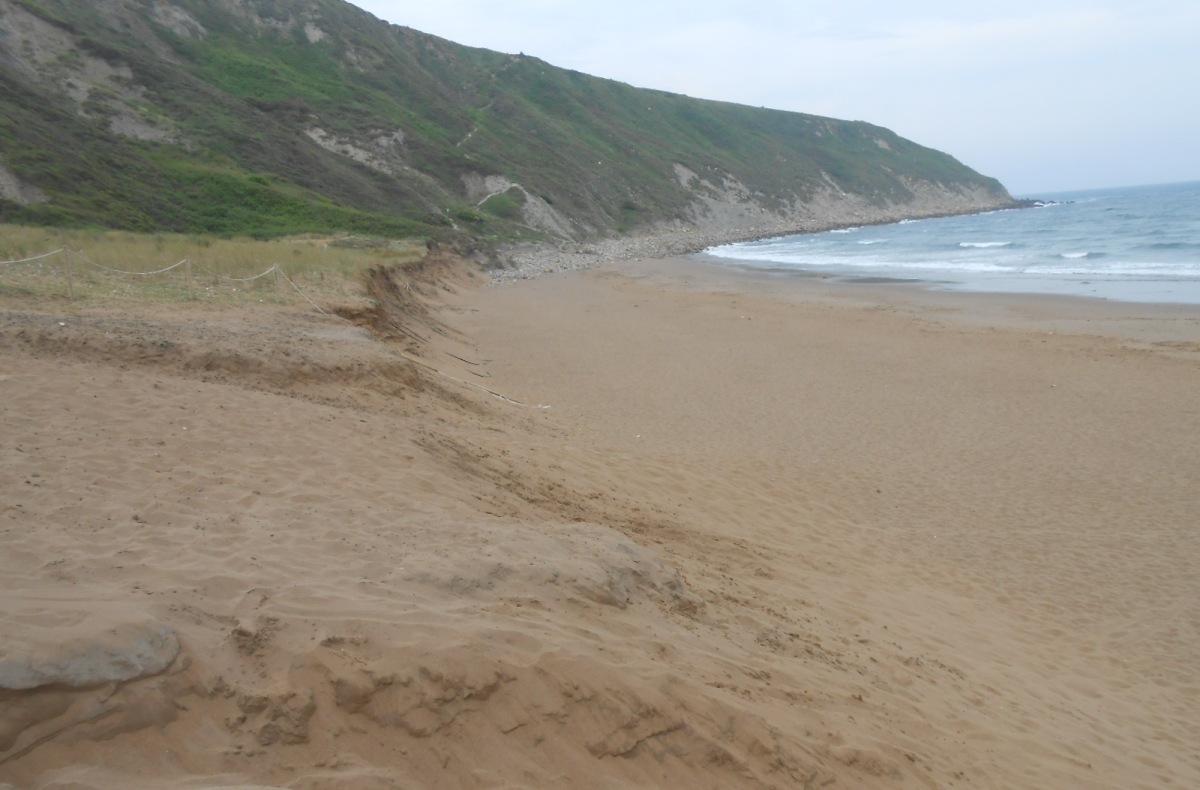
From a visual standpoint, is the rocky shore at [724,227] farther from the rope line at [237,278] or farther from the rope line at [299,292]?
the rope line at [237,278]

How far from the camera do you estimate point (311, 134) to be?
2030 inches

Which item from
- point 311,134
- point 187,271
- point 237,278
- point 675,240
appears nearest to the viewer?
point 187,271

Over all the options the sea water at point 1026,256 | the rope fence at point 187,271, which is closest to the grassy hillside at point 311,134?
the rope fence at point 187,271

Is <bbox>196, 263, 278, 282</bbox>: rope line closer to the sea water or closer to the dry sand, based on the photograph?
the dry sand

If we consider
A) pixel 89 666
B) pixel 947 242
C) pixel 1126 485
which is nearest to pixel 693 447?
pixel 1126 485

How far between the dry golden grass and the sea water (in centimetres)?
2404

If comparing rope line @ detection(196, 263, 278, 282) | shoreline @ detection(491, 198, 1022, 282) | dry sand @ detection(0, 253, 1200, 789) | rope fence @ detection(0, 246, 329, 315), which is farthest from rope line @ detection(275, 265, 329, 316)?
shoreline @ detection(491, 198, 1022, 282)

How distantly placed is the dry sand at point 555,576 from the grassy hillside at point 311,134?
879 inches

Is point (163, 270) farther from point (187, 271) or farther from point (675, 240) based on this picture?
point (675, 240)

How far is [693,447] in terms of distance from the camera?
12.2 metres

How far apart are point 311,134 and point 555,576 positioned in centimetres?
5204

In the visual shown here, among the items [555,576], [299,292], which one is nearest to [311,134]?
[299,292]

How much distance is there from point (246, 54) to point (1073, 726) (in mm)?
64963

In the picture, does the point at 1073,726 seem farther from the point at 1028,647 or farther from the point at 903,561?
the point at 903,561
